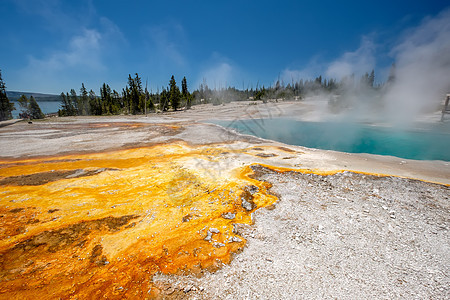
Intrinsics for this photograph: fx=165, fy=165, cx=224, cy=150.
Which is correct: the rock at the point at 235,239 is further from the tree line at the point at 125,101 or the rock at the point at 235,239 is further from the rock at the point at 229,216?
the tree line at the point at 125,101

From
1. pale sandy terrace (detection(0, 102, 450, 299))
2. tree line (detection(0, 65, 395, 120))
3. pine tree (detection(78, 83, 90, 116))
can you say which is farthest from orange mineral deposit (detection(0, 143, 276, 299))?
pine tree (detection(78, 83, 90, 116))

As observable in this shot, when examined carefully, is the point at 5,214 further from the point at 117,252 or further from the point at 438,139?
the point at 438,139

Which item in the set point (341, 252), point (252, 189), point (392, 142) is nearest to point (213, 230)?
point (252, 189)

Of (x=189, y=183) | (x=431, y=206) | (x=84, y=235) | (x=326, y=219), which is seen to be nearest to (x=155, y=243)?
(x=84, y=235)

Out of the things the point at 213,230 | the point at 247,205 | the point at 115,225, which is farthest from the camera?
the point at 247,205

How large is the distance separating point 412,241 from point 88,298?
7.44 m

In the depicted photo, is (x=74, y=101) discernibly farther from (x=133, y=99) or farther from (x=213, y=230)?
(x=213, y=230)

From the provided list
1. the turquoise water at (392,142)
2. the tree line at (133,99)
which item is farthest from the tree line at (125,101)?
the turquoise water at (392,142)

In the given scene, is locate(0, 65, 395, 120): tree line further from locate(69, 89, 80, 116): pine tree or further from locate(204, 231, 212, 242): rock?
locate(204, 231, 212, 242): rock

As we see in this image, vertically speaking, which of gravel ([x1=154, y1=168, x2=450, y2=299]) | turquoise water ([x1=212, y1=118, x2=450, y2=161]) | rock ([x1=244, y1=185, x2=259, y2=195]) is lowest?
turquoise water ([x1=212, y1=118, x2=450, y2=161])

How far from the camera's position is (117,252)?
4.11m

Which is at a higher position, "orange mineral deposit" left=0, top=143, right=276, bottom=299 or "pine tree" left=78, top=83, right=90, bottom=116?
"pine tree" left=78, top=83, right=90, bottom=116

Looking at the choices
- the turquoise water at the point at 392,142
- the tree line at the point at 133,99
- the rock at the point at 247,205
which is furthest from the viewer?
the tree line at the point at 133,99

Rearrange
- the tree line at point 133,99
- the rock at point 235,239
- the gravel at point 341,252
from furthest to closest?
the tree line at point 133,99
the rock at point 235,239
the gravel at point 341,252
